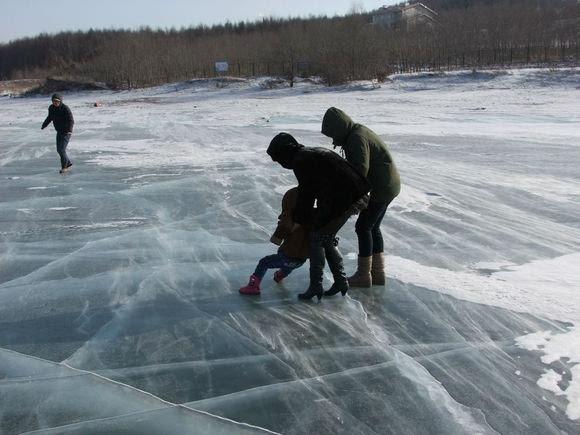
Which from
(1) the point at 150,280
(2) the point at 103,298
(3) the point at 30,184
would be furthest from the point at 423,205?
(3) the point at 30,184

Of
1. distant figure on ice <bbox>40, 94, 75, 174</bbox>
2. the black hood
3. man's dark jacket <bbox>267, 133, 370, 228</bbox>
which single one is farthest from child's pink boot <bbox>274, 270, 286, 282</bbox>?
distant figure on ice <bbox>40, 94, 75, 174</bbox>

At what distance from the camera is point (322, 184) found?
399 centimetres

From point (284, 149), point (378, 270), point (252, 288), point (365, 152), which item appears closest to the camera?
point (284, 149)

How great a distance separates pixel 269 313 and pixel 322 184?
1059 millimetres

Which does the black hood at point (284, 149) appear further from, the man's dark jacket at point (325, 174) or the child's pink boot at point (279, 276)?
the child's pink boot at point (279, 276)

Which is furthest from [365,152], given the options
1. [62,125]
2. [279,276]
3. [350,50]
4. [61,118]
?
[350,50]

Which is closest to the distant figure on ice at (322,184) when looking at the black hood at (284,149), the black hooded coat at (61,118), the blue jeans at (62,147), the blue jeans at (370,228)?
the black hood at (284,149)

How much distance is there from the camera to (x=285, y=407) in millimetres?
3049

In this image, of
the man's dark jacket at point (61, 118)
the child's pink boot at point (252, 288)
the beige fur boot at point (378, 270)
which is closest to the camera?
the child's pink boot at point (252, 288)

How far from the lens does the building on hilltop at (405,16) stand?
82050 mm

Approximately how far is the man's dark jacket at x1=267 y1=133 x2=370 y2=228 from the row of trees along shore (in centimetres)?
3803

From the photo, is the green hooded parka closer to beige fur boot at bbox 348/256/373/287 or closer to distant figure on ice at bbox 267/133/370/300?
distant figure on ice at bbox 267/133/370/300

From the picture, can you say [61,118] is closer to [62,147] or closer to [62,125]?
[62,125]

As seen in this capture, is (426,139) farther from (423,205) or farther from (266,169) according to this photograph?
(423,205)
